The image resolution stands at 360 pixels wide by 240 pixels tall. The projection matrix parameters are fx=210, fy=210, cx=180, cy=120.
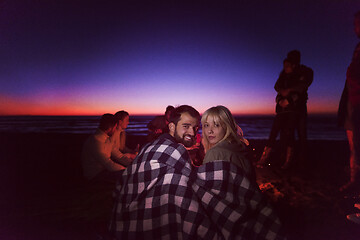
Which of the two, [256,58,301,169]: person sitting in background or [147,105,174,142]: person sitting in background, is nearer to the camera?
[147,105,174,142]: person sitting in background

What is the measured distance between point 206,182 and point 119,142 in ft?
12.0

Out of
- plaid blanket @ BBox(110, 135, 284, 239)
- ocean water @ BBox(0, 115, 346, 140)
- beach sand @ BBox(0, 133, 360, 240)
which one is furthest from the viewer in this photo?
ocean water @ BBox(0, 115, 346, 140)

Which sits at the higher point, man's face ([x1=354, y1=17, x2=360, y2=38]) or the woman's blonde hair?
man's face ([x1=354, y1=17, x2=360, y2=38])

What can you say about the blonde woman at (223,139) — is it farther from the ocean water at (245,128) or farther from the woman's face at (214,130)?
the ocean water at (245,128)

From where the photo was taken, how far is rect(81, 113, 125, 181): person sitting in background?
386 cm

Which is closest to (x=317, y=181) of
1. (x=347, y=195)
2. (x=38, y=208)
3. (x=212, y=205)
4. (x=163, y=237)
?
(x=347, y=195)

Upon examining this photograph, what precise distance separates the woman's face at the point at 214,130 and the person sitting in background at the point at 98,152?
2149 millimetres

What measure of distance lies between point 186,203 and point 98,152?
2.49 m

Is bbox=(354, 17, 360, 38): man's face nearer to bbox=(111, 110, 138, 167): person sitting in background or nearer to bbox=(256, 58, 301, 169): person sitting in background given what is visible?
bbox=(256, 58, 301, 169): person sitting in background

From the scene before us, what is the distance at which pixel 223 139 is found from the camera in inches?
98.5

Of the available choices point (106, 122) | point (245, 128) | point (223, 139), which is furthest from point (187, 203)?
point (245, 128)

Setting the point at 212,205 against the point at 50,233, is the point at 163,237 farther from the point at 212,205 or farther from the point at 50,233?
the point at 50,233

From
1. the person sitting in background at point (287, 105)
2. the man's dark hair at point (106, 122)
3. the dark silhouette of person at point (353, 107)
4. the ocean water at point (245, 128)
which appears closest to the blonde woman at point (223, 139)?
the dark silhouette of person at point (353, 107)

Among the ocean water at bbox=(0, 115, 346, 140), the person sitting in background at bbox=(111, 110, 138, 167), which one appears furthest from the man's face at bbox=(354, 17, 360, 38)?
the ocean water at bbox=(0, 115, 346, 140)
